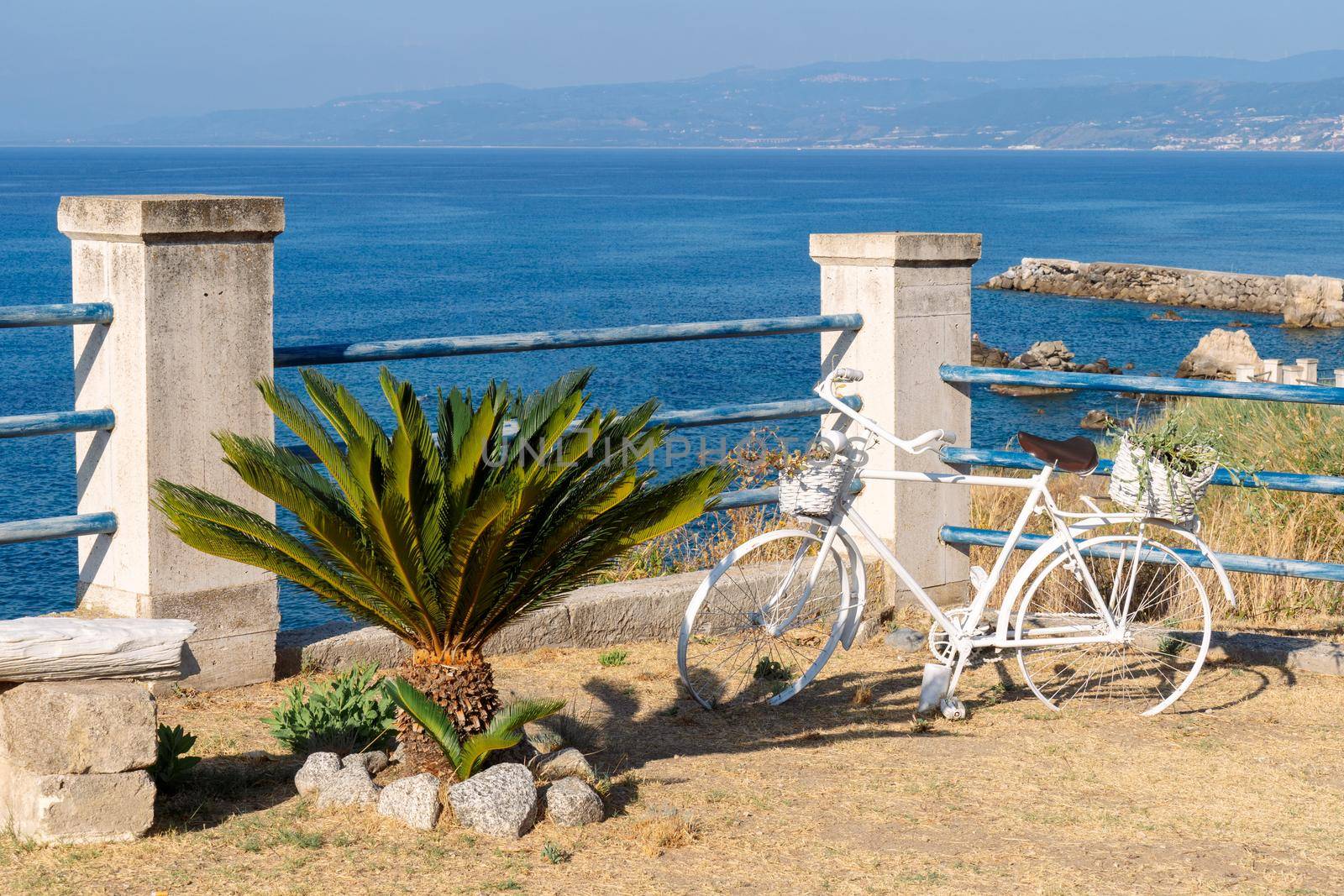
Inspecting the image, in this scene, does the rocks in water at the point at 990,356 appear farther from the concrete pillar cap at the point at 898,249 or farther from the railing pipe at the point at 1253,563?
the railing pipe at the point at 1253,563

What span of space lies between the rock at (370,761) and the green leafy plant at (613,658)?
187cm

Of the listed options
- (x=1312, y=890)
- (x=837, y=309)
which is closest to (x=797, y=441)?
(x=837, y=309)

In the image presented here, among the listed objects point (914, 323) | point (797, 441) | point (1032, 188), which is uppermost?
point (1032, 188)

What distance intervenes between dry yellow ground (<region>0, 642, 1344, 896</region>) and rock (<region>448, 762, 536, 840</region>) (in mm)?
51

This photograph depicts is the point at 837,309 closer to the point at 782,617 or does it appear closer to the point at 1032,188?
the point at 782,617

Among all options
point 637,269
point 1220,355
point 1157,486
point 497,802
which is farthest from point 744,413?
point 637,269

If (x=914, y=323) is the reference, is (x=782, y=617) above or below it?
below

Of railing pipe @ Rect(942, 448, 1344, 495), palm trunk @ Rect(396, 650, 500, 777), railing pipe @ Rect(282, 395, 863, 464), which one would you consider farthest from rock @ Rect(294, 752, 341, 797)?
railing pipe @ Rect(942, 448, 1344, 495)

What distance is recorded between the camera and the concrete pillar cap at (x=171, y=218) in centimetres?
525

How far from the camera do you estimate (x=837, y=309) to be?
7.09 m

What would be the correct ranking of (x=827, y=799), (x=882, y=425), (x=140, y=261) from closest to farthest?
(x=827, y=799), (x=140, y=261), (x=882, y=425)

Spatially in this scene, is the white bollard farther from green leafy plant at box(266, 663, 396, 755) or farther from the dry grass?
green leafy plant at box(266, 663, 396, 755)

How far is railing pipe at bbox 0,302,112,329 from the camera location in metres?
5.10

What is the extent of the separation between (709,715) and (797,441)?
15475mm
